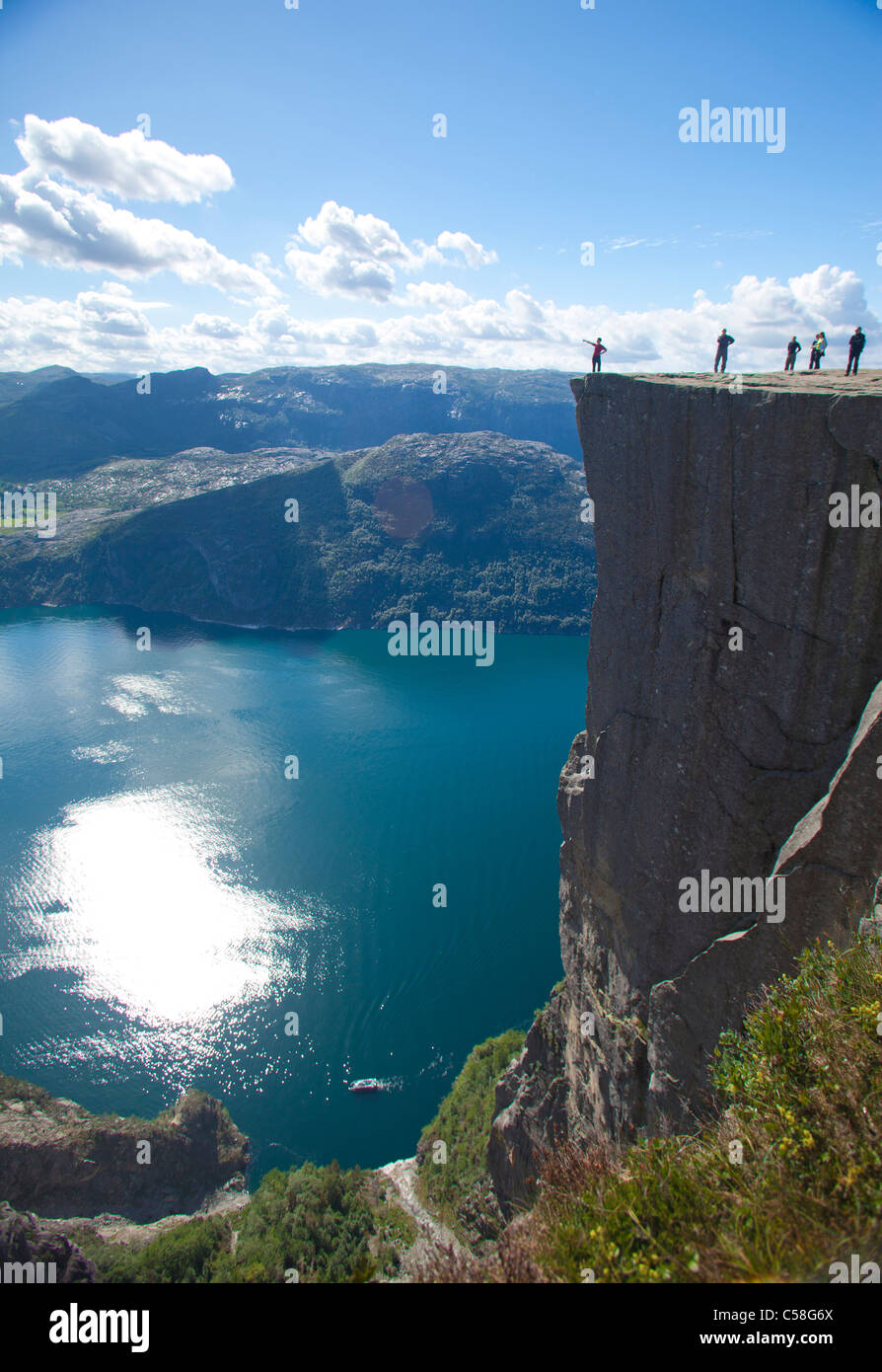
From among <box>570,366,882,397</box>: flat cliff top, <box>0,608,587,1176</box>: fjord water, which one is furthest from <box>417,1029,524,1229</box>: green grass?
<box>570,366,882,397</box>: flat cliff top

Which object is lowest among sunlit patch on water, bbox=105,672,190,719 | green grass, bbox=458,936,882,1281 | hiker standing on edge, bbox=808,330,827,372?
sunlit patch on water, bbox=105,672,190,719

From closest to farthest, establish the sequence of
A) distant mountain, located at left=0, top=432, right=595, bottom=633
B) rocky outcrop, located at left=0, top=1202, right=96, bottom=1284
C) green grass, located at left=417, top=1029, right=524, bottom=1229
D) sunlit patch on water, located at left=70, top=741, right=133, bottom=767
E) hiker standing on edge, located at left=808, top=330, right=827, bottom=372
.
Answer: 1. hiker standing on edge, located at left=808, top=330, right=827, bottom=372
2. rocky outcrop, located at left=0, top=1202, right=96, bottom=1284
3. green grass, located at left=417, top=1029, right=524, bottom=1229
4. sunlit patch on water, located at left=70, top=741, right=133, bottom=767
5. distant mountain, located at left=0, top=432, right=595, bottom=633

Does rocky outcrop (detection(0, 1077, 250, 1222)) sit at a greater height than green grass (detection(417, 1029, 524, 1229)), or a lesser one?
lesser

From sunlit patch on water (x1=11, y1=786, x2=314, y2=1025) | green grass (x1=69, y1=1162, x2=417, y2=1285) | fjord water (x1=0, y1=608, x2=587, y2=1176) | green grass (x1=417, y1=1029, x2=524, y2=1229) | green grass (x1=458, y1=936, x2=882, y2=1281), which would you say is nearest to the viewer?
green grass (x1=458, y1=936, x2=882, y2=1281)

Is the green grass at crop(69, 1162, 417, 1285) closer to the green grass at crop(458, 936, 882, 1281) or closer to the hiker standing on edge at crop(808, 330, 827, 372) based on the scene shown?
the green grass at crop(458, 936, 882, 1281)

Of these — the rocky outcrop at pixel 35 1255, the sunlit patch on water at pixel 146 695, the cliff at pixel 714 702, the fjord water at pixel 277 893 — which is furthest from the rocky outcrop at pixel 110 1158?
the sunlit patch on water at pixel 146 695

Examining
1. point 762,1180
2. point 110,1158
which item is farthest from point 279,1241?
point 762,1180
